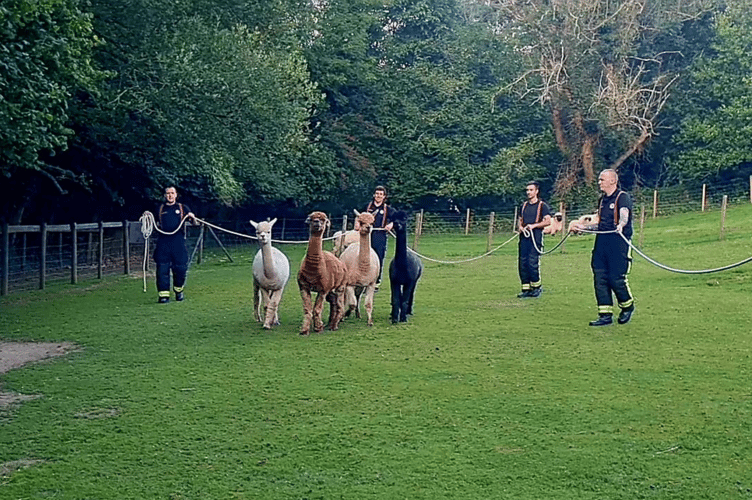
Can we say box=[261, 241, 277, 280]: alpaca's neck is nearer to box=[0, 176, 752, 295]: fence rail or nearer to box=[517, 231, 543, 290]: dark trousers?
box=[517, 231, 543, 290]: dark trousers

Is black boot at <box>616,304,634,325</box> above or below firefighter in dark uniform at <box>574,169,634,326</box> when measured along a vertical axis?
below

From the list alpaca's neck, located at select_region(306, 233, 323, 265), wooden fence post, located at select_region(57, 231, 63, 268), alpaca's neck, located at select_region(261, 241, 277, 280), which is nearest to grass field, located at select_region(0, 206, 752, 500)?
alpaca's neck, located at select_region(261, 241, 277, 280)

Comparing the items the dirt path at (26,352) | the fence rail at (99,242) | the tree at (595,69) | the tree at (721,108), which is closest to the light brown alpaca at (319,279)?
the dirt path at (26,352)

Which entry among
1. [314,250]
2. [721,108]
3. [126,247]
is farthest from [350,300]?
[721,108]

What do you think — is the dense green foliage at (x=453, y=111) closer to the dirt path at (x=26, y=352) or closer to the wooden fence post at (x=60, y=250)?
the wooden fence post at (x=60, y=250)

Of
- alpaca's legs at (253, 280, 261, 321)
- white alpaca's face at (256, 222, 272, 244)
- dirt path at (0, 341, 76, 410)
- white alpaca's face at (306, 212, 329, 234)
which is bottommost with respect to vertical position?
dirt path at (0, 341, 76, 410)

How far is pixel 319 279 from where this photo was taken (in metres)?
10.1

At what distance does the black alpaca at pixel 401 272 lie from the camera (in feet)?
36.1

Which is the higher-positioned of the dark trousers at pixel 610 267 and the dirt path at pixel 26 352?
the dark trousers at pixel 610 267

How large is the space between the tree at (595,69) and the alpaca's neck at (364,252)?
24.2m

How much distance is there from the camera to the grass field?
5.12 m

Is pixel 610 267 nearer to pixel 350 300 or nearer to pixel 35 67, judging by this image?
pixel 350 300

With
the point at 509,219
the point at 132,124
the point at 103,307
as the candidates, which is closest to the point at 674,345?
the point at 103,307

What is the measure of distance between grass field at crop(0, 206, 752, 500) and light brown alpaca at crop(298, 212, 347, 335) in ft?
0.82
